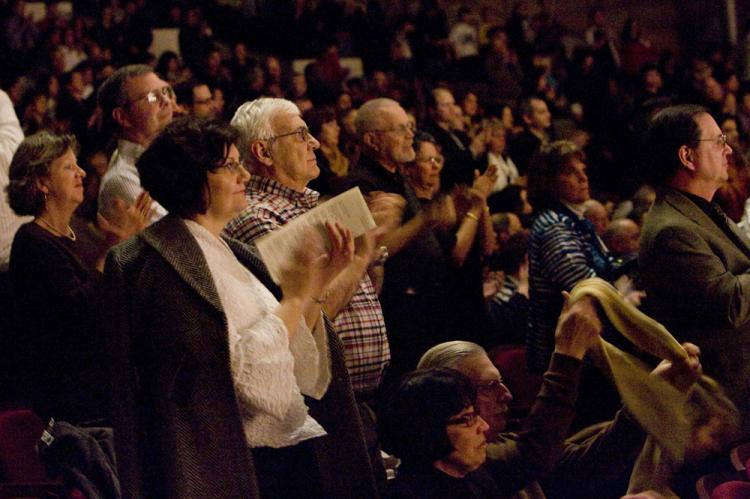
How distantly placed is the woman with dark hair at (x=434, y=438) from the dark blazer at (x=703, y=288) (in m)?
0.91

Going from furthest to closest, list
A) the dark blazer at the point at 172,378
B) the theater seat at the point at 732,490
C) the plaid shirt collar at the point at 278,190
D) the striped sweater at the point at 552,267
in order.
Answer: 1. the striped sweater at the point at 552,267
2. the plaid shirt collar at the point at 278,190
3. the theater seat at the point at 732,490
4. the dark blazer at the point at 172,378

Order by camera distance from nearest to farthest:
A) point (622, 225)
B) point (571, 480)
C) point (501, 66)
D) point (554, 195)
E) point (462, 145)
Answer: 1. point (571, 480)
2. point (554, 195)
3. point (622, 225)
4. point (462, 145)
5. point (501, 66)

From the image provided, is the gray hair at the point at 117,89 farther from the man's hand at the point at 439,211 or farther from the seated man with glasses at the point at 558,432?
the seated man with glasses at the point at 558,432

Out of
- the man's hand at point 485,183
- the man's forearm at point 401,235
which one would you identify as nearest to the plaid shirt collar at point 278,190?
the man's forearm at point 401,235

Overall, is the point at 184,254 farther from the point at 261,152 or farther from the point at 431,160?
the point at 431,160

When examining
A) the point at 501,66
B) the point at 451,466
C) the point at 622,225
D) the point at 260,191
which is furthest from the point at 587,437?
the point at 501,66

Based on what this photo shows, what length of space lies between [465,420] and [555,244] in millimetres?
1709

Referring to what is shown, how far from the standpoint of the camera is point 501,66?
11.1 metres

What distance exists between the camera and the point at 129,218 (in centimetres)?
308

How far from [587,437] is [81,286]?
54.2 inches

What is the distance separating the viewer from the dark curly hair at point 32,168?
10.8 ft

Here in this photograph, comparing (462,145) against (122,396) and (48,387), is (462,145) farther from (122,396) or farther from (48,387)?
(122,396)

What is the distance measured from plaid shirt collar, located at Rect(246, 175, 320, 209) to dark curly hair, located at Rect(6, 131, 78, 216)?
685mm

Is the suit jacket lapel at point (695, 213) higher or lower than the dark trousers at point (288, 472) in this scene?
higher
